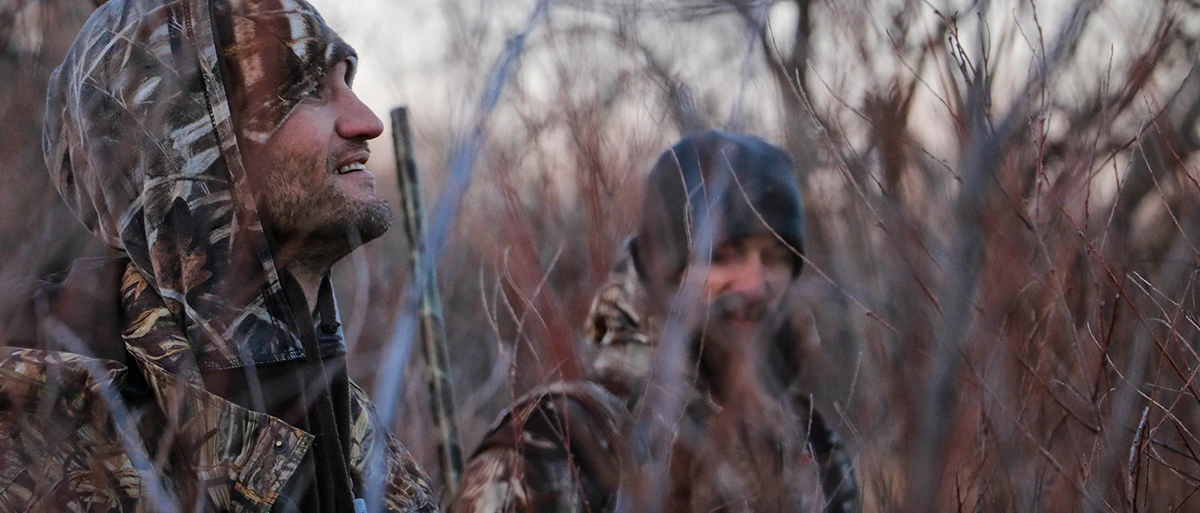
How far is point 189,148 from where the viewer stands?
1.92 meters

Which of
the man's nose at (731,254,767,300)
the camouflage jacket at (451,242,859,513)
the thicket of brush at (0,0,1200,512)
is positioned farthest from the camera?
the man's nose at (731,254,767,300)

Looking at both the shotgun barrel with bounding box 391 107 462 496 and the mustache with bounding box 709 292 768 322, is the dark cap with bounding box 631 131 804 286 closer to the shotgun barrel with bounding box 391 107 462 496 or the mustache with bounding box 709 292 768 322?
the mustache with bounding box 709 292 768 322

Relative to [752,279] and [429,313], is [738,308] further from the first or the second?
[429,313]

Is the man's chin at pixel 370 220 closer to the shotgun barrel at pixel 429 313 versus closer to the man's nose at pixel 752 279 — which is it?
the shotgun barrel at pixel 429 313

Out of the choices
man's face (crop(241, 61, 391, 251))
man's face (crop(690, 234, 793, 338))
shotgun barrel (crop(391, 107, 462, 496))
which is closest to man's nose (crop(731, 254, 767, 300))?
man's face (crop(690, 234, 793, 338))

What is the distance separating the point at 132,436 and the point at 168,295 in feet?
0.91

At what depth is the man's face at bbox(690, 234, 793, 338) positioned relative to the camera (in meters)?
2.64

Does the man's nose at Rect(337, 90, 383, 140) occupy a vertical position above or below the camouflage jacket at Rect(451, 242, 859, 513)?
above

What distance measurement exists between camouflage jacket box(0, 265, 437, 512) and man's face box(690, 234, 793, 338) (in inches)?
41.0

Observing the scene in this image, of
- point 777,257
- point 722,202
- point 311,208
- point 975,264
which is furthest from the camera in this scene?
point 777,257

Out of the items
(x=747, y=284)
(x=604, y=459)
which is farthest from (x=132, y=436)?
(x=747, y=284)

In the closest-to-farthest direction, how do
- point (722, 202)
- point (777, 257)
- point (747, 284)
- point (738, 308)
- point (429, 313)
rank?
point (429, 313) → point (722, 202) → point (738, 308) → point (747, 284) → point (777, 257)

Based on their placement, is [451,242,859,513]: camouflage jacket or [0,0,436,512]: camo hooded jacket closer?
[0,0,436,512]: camo hooded jacket

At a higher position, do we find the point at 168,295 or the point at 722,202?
the point at 722,202
